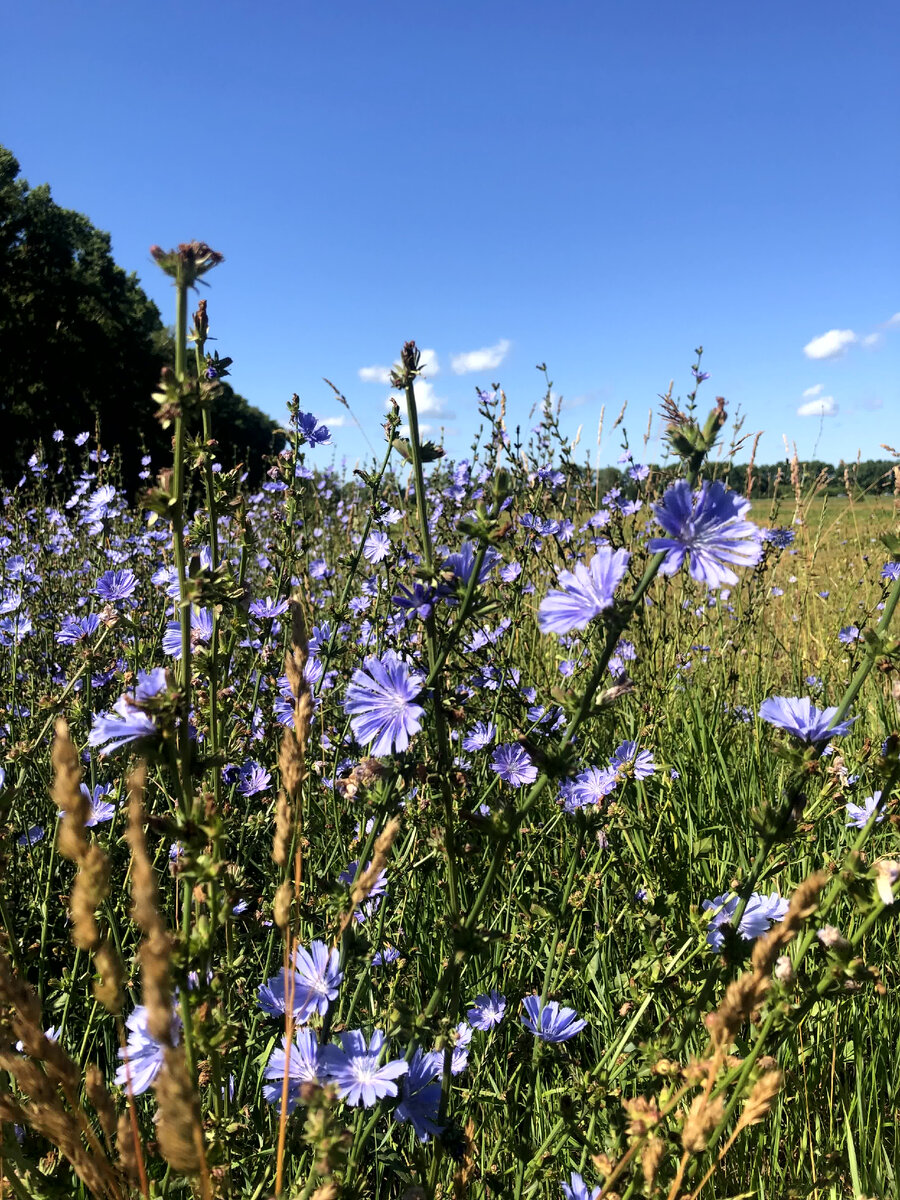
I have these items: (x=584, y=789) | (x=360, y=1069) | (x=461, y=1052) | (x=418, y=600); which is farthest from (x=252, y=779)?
(x=418, y=600)

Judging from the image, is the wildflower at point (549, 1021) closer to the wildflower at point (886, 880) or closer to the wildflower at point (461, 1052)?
the wildflower at point (461, 1052)

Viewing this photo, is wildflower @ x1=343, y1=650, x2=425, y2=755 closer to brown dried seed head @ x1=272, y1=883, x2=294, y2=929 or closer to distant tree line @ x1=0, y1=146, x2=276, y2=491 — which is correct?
brown dried seed head @ x1=272, y1=883, x2=294, y2=929

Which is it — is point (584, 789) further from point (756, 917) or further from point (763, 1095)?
point (763, 1095)

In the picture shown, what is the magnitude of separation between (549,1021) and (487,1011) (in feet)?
0.62

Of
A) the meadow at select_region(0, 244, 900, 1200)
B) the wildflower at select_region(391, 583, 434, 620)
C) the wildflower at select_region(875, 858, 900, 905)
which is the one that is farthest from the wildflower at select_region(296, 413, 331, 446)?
the wildflower at select_region(875, 858, 900, 905)

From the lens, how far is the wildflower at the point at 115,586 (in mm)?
3016

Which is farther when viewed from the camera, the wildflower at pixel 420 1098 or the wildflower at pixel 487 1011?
the wildflower at pixel 487 1011

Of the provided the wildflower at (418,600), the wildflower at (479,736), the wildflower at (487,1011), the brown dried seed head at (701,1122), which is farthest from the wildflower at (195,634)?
the brown dried seed head at (701,1122)

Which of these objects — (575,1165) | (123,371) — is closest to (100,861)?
(575,1165)

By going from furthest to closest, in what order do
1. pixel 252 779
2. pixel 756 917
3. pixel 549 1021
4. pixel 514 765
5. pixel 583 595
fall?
pixel 252 779 < pixel 514 765 < pixel 549 1021 < pixel 756 917 < pixel 583 595

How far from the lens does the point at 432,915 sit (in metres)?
2.21

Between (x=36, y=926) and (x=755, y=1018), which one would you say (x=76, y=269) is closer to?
(x=36, y=926)

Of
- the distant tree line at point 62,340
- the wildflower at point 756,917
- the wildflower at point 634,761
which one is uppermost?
the distant tree line at point 62,340

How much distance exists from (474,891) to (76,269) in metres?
21.0
